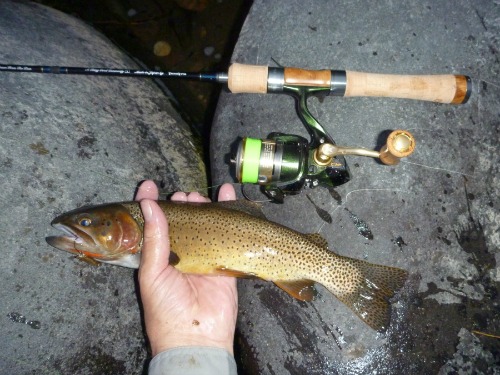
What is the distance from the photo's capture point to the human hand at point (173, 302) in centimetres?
260

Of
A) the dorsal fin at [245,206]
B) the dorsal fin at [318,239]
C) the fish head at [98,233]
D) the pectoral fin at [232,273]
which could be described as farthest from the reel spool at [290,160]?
the fish head at [98,233]

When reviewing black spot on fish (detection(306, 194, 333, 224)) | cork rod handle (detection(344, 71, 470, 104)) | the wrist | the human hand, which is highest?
cork rod handle (detection(344, 71, 470, 104))

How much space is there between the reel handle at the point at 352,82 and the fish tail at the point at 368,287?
1.35 meters

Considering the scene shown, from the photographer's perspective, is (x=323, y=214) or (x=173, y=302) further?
(x=323, y=214)

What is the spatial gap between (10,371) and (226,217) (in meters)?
1.84

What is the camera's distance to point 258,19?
354 cm

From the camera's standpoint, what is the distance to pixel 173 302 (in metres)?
2.70

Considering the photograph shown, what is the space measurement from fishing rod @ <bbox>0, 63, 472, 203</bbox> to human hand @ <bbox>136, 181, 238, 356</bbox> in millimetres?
750

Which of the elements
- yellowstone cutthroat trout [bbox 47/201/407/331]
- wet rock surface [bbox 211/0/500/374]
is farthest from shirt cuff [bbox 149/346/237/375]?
yellowstone cutthroat trout [bbox 47/201/407/331]

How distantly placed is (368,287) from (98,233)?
2.10 m

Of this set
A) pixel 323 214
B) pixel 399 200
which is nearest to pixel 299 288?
pixel 323 214

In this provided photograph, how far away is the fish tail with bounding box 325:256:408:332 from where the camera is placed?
9.11ft

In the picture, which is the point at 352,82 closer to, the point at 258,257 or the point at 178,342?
the point at 258,257

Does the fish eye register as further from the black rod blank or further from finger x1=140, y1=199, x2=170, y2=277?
the black rod blank
